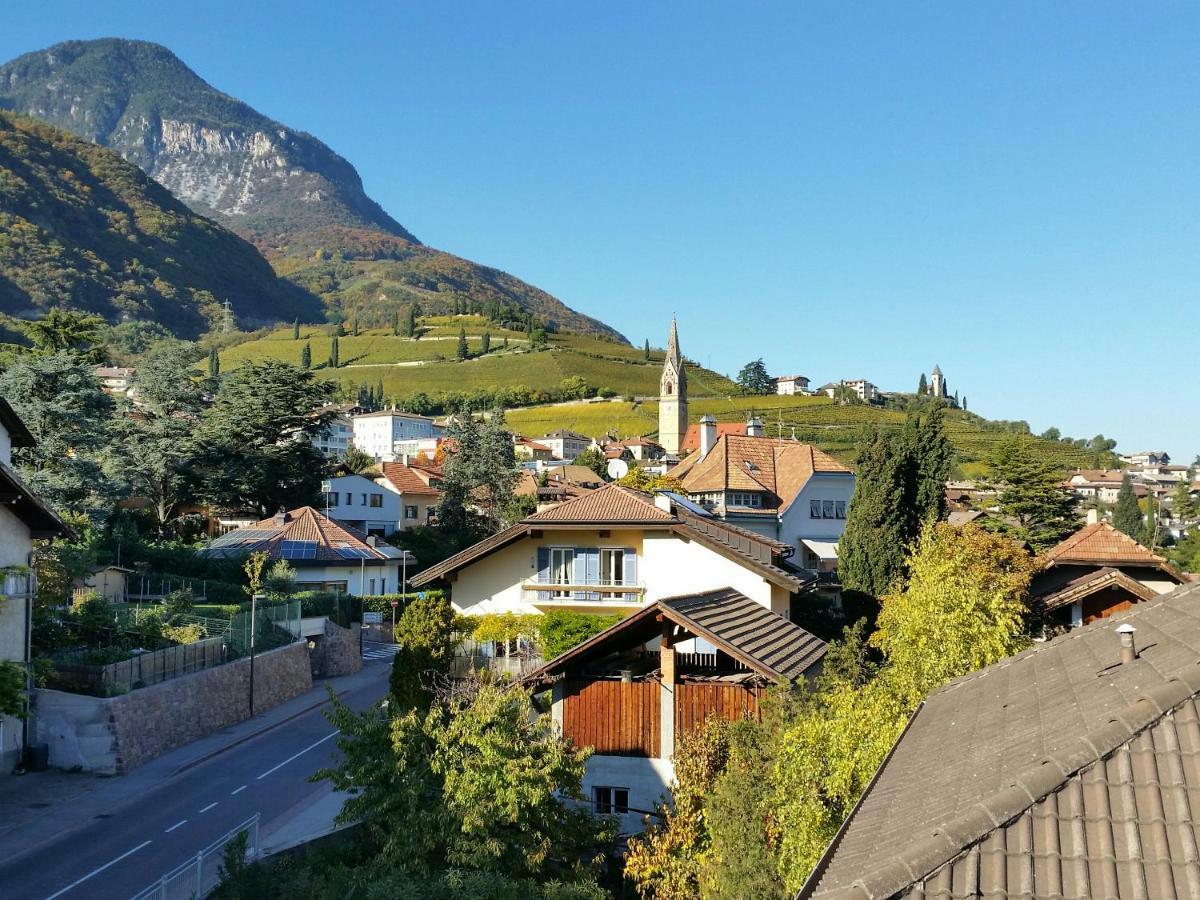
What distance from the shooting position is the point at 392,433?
166625 mm

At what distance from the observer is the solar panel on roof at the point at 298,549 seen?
172ft

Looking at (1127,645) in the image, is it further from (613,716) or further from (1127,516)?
(1127,516)

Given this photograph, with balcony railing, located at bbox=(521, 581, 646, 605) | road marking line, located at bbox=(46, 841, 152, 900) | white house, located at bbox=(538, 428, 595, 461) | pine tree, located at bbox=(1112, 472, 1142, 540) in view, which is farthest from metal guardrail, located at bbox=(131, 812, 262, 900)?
white house, located at bbox=(538, 428, 595, 461)

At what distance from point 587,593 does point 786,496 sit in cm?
2511

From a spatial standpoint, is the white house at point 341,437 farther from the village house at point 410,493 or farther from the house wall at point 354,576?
the house wall at point 354,576

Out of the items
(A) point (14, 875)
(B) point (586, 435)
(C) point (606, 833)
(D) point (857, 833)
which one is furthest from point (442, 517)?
(B) point (586, 435)

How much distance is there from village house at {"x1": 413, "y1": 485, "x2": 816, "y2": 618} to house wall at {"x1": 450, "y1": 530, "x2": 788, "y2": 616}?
1.2 inches

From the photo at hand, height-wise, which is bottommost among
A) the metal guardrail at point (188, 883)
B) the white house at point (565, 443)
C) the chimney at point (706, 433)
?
the metal guardrail at point (188, 883)

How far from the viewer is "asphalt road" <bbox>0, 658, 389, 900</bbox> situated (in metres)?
19.0

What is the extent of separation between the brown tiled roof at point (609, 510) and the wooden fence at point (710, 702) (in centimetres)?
1116

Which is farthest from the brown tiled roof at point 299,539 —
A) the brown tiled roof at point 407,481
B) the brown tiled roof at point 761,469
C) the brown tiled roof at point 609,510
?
the brown tiled roof at point 407,481

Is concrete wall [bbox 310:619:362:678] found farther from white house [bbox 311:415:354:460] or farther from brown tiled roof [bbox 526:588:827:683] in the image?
white house [bbox 311:415:354:460]

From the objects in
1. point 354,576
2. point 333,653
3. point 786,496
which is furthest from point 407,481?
point 786,496

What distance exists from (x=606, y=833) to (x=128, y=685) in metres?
18.1
